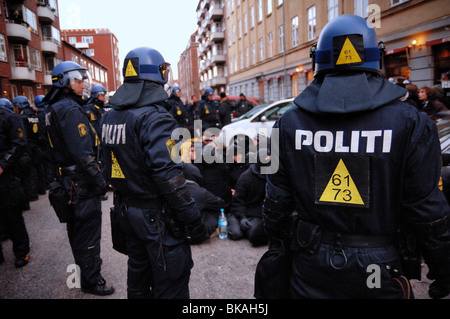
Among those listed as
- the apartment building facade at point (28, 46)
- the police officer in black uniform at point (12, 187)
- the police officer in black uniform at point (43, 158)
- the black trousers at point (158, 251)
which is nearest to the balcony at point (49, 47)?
the apartment building facade at point (28, 46)

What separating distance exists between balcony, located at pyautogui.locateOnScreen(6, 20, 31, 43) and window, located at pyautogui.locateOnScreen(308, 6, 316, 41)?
19846 mm

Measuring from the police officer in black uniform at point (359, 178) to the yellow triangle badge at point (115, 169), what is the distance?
1297 mm

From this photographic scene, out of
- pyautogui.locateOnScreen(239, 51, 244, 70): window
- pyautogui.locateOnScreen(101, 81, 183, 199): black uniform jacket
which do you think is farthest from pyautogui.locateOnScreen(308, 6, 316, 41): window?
pyautogui.locateOnScreen(101, 81, 183, 199): black uniform jacket

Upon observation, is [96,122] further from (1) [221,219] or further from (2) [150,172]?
(2) [150,172]

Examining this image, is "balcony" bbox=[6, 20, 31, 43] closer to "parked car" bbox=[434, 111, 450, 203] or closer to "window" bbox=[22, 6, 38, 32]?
"window" bbox=[22, 6, 38, 32]

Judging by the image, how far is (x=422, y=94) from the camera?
22.4 ft

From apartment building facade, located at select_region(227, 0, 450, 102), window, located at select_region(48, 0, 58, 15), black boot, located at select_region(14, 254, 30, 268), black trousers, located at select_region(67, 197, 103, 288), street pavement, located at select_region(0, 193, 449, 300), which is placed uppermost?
window, located at select_region(48, 0, 58, 15)

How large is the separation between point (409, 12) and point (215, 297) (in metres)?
12.8

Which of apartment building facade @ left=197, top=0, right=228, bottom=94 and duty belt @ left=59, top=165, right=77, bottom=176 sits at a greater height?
apartment building facade @ left=197, top=0, right=228, bottom=94

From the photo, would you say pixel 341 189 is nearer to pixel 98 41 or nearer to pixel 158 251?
pixel 158 251

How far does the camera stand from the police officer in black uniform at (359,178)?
144cm

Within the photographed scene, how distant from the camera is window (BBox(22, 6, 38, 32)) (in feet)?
80.9

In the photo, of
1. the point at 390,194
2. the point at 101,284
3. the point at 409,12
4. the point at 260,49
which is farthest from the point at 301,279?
the point at 260,49

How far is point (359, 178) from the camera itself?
1.52m
